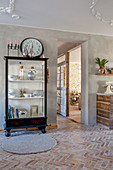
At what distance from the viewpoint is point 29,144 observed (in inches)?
142

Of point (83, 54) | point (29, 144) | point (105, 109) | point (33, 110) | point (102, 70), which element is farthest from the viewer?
point (83, 54)

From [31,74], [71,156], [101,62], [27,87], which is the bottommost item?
[71,156]

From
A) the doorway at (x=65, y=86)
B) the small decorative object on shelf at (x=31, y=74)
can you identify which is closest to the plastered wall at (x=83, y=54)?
the small decorative object on shelf at (x=31, y=74)

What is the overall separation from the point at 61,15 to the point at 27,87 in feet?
6.84

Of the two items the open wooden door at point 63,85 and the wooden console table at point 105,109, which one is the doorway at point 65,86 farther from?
the wooden console table at point 105,109

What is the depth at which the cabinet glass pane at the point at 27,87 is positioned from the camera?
183 inches

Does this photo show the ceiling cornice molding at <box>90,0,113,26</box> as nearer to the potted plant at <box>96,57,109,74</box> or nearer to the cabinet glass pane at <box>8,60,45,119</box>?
the potted plant at <box>96,57,109,74</box>

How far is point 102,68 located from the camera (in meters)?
5.41

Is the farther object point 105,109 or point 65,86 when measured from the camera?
point 65,86

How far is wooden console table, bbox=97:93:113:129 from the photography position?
16.0 feet

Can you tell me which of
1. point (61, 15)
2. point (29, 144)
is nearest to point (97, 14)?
point (61, 15)

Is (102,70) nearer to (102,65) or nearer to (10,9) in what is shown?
(102,65)

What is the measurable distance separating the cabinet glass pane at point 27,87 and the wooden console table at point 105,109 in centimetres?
179

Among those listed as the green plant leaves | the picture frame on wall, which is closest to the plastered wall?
the green plant leaves
